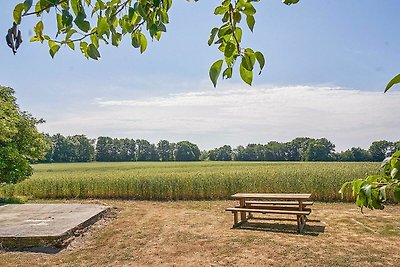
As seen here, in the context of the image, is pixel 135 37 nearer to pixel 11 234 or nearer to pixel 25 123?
pixel 11 234

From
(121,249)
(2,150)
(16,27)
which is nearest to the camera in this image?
(16,27)

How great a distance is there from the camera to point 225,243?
239 inches

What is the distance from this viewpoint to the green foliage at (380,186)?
836mm

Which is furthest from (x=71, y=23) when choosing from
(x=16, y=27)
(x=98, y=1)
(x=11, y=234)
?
(x=11, y=234)

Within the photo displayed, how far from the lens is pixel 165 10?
3.27ft

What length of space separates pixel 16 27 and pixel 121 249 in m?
5.81

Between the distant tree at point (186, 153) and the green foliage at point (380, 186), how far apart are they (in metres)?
56.9

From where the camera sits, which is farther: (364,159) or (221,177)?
(364,159)

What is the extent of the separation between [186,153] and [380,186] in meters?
58.0

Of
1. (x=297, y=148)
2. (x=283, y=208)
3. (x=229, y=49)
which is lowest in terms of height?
(x=283, y=208)

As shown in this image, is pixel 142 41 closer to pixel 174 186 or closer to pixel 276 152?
pixel 174 186

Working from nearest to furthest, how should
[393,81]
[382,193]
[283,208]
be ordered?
[393,81], [382,193], [283,208]

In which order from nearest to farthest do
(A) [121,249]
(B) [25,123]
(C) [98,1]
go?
(C) [98,1]
(A) [121,249]
(B) [25,123]

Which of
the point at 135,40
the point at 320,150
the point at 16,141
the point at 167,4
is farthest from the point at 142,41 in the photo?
the point at 320,150
